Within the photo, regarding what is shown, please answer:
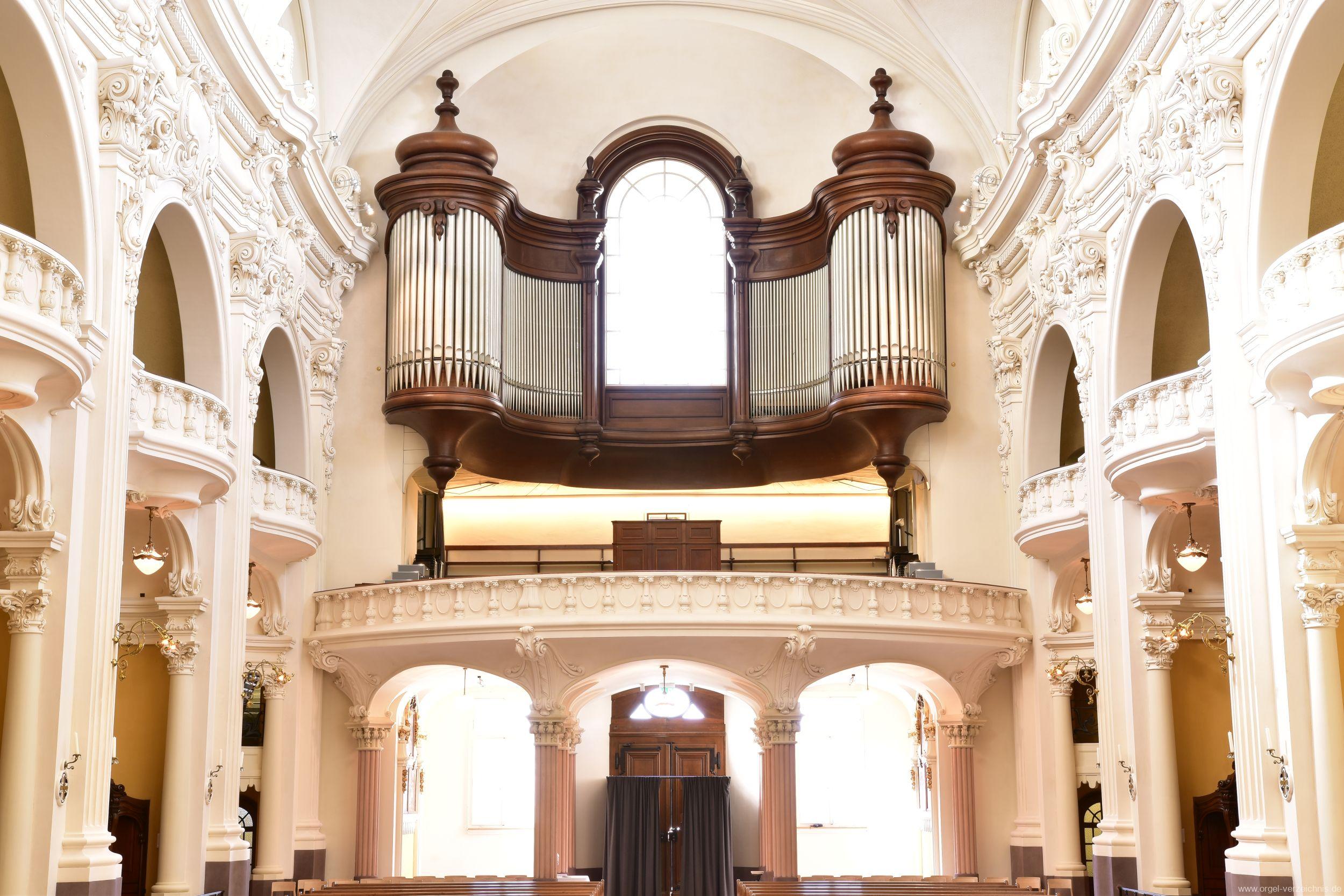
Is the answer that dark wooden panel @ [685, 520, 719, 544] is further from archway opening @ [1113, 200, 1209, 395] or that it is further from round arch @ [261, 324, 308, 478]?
archway opening @ [1113, 200, 1209, 395]

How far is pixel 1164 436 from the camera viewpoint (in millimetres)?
15711

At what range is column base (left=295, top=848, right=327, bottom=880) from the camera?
22.2 metres

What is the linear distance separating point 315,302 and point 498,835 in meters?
11.6

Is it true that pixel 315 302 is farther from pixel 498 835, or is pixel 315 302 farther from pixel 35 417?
pixel 498 835

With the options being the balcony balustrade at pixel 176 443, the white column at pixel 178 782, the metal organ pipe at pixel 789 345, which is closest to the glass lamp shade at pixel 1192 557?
the metal organ pipe at pixel 789 345

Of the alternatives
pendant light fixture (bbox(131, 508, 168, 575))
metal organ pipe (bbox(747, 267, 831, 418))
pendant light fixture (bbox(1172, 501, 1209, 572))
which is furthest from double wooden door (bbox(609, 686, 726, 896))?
pendant light fixture (bbox(1172, 501, 1209, 572))

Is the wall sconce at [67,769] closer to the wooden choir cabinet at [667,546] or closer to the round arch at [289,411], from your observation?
the round arch at [289,411]

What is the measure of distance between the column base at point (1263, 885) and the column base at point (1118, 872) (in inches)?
145

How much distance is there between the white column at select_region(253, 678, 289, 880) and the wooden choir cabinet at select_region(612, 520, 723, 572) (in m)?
5.22

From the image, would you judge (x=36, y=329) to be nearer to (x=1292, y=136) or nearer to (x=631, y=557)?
(x=1292, y=136)

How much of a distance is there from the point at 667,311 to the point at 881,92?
4.98 meters

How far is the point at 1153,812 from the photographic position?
56.3ft

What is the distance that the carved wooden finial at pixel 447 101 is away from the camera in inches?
965

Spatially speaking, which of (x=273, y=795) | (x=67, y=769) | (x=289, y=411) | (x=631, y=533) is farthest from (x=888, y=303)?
(x=67, y=769)
